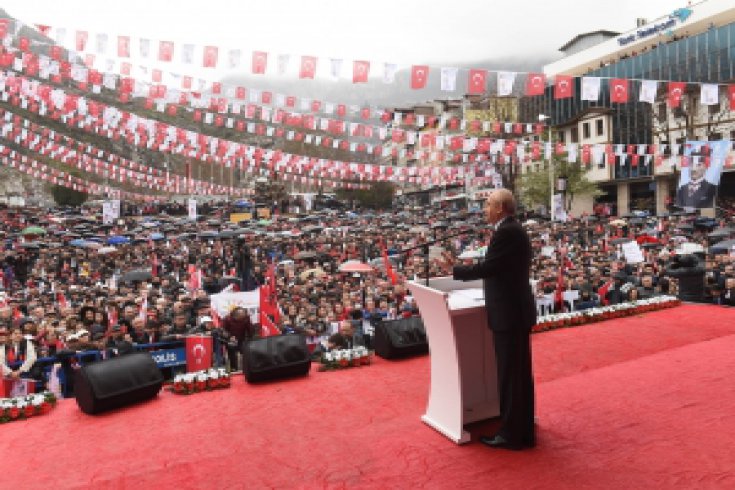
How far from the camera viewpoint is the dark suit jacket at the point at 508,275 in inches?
146

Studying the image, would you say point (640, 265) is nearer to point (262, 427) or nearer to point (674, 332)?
point (674, 332)

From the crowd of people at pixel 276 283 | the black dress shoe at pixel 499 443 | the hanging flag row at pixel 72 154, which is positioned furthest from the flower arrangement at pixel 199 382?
the hanging flag row at pixel 72 154

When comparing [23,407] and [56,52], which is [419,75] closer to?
[56,52]

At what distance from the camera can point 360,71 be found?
11.7 metres

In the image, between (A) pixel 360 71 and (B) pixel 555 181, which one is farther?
(B) pixel 555 181

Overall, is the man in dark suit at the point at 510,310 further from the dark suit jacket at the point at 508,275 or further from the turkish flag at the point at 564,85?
the turkish flag at the point at 564,85

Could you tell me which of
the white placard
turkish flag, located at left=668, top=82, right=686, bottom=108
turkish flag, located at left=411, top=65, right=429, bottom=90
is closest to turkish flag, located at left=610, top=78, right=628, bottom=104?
turkish flag, located at left=668, top=82, right=686, bottom=108

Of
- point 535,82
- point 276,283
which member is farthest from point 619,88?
point 276,283

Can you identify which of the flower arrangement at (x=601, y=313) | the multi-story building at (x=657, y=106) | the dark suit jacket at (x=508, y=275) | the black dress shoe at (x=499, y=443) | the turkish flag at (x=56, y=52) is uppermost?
the multi-story building at (x=657, y=106)

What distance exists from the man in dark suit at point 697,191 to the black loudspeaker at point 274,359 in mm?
14872

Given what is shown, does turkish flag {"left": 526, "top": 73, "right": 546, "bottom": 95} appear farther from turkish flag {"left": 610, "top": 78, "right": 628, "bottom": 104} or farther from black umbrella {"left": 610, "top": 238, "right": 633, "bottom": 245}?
black umbrella {"left": 610, "top": 238, "right": 633, "bottom": 245}

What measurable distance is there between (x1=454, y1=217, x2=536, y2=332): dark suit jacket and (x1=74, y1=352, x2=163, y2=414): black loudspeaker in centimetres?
391

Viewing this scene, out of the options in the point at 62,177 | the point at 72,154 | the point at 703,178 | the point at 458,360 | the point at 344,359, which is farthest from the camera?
the point at 62,177

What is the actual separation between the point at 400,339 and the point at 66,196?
83331mm
